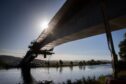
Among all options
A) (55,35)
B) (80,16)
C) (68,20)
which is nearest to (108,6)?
(80,16)

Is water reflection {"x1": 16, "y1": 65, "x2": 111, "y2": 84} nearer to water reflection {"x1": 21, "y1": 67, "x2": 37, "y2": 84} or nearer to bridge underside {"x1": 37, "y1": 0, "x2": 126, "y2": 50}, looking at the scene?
water reflection {"x1": 21, "y1": 67, "x2": 37, "y2": 84}

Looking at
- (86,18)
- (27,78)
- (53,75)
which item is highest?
(86,18)

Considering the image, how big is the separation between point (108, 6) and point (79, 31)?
337 cm

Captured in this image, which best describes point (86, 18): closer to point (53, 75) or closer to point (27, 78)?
point (27, 78)

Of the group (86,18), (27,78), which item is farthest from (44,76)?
(86,18)

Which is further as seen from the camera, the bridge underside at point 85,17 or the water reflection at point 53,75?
the water reflection at point 53,75

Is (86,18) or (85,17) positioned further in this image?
(85,17)

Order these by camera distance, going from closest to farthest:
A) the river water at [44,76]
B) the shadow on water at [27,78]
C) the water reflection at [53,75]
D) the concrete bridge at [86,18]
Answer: the concrete bridge at [86,18]
the shadow on water at [27,78]
the water reflection at [53,75]
the river water at [44,76]

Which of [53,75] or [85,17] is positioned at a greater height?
[85,17]

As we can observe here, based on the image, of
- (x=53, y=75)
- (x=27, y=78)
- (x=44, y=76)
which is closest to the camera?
(x=27, y=78)

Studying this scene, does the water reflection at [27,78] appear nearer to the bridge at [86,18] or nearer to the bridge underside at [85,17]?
the bridge at [86,18]

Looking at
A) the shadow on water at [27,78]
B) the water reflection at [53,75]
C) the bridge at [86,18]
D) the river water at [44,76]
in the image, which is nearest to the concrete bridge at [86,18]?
the bridge at [86,18]

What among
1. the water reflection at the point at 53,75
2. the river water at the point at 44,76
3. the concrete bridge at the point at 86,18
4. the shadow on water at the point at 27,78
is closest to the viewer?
the concrete bridge at the point at 86,18

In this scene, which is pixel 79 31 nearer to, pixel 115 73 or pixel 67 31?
pixel 67 31
